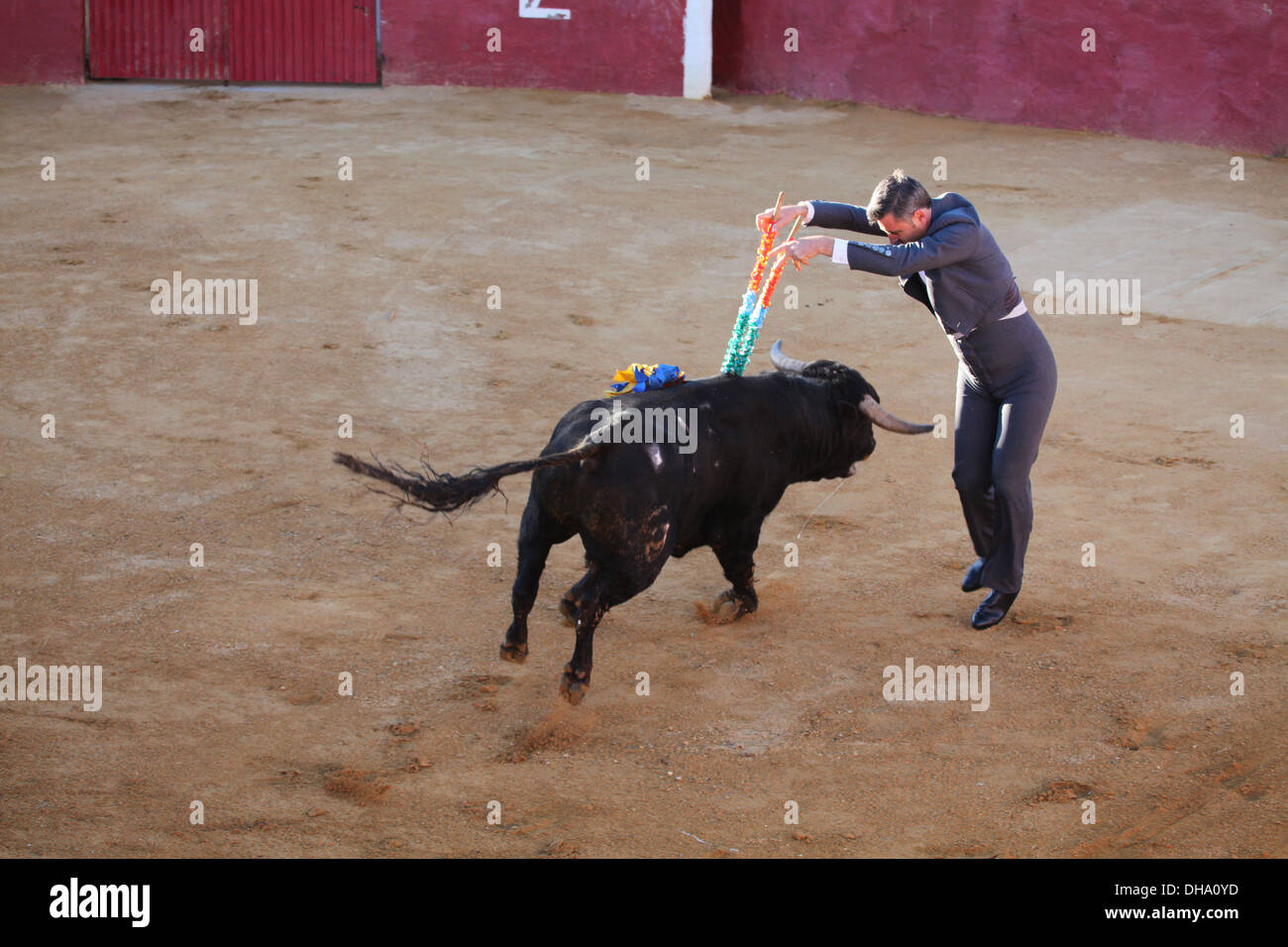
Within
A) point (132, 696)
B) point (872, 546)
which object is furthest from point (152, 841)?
point (872, 546)

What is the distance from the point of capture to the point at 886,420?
5383 millimetres

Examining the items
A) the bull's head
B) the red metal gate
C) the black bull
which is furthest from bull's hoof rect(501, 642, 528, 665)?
the red metal gate

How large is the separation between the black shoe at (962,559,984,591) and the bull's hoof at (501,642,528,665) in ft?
6.35


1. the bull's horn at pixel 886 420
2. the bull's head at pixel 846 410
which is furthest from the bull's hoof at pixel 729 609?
the bull's horn at pixel 886 420

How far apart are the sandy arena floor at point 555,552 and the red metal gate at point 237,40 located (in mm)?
2788

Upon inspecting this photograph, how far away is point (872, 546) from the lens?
631 centimetres

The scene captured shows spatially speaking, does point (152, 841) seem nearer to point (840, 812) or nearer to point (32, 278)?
point (840, 812)

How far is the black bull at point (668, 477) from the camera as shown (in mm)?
4762

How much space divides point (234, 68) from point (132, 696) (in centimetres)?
1128

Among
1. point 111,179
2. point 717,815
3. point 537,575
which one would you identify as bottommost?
point 717,815

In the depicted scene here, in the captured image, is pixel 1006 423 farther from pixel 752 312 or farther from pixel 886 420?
pixel 752 312

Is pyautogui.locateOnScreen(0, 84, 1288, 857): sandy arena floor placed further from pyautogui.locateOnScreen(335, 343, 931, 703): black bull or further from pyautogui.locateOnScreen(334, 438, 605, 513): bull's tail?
pyautogui.locateOnScreen(334, 438, 605, 513): bull's tail

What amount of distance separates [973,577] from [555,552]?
178cm

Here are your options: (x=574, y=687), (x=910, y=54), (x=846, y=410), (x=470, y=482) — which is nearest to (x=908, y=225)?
(x=846, y=410)
